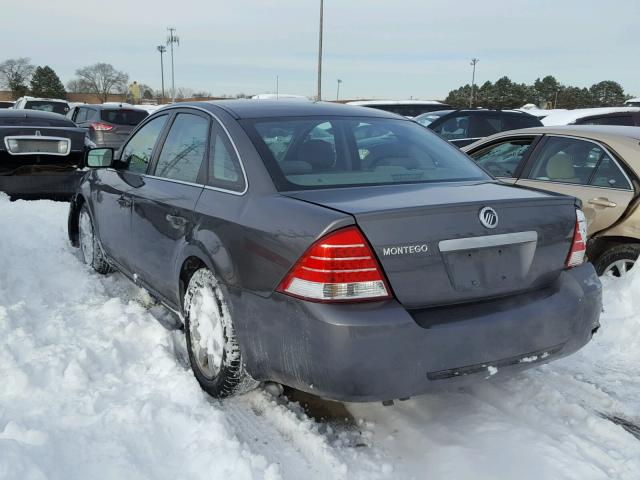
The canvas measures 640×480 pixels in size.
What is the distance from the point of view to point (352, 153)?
335 cm

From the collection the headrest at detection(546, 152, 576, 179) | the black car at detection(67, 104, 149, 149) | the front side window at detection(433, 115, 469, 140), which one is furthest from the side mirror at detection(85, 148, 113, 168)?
the black car at detection(67, 104, 149, 149)

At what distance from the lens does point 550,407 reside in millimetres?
3082

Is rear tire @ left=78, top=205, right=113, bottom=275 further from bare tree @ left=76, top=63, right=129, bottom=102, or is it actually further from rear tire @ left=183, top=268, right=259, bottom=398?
bare tree @ left=76, top=63, right=129, bottom=102

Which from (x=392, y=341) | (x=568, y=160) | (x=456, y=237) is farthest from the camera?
(x=568, y=160)

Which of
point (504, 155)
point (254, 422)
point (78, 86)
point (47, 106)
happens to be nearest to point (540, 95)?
point (47, 106)

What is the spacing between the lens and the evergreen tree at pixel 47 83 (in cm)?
6225

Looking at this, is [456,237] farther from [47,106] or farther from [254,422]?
[47,106]

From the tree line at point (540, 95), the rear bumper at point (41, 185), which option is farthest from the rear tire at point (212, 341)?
the tree line at point (540, 95)

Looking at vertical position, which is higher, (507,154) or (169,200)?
(507,154)

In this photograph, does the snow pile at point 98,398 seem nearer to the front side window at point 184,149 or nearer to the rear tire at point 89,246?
the rear tire at point 89,246

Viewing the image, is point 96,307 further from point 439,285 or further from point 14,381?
point 439,285

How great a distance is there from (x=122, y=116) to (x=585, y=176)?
43.1 ft

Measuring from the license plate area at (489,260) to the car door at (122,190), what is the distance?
2.44m

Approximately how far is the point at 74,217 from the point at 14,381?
3058mm
